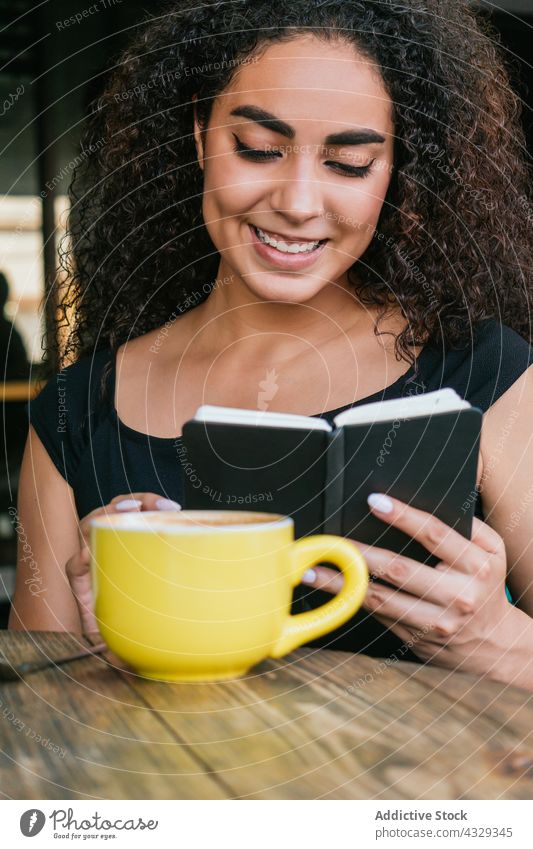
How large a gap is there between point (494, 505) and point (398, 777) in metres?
0.42

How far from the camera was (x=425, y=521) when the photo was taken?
61 centimetres

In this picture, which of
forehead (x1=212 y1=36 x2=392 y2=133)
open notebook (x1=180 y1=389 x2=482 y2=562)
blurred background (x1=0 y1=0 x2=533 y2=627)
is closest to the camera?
open notebook (x1=180 y1=389 x2=482 y2=562)

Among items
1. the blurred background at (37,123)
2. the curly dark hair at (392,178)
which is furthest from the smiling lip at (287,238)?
the blurred background at (37,123)

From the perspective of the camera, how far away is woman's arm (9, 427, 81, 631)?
89cm

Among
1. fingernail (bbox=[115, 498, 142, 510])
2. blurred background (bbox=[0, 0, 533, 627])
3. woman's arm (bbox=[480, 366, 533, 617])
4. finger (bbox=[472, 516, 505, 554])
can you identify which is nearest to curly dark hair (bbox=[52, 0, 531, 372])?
woman's arm (bbox=[480, 366, 533, 617])

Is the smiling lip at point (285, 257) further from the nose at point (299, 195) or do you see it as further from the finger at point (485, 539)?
the finger at point (485, 539)

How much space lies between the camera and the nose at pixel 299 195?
2.59ft

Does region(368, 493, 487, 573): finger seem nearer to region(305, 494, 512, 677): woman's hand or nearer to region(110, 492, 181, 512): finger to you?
region(305, 494, 512, 677): woman's hand

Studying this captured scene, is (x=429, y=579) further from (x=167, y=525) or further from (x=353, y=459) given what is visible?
Result: (x=167, y=525)

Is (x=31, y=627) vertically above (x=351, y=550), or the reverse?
(x=351, y=550)

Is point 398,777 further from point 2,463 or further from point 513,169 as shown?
→ point 2,463

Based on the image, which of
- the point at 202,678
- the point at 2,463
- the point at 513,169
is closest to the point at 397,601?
the point at 202,678

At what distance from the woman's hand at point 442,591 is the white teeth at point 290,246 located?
0.30 meters

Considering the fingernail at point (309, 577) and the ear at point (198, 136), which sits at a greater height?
the ear at point (198, 136)
